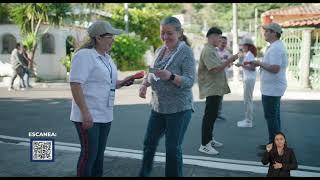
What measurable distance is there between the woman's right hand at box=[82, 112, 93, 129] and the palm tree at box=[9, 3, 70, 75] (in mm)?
17784

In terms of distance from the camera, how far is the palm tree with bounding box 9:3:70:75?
21.2m

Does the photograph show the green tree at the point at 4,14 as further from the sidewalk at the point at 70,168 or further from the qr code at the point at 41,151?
the qr code at the point at 41,151

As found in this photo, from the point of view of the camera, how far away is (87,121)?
13.4ft

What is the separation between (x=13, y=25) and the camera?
78.5ft

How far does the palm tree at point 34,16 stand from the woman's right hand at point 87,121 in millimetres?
17784

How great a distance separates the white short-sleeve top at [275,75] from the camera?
6055 mm

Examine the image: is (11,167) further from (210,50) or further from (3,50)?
(3,50)

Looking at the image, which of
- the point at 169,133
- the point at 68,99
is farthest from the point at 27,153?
the point at 68,99

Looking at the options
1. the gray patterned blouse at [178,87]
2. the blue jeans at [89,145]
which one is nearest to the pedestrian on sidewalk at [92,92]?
the blue jeans at [89,145]

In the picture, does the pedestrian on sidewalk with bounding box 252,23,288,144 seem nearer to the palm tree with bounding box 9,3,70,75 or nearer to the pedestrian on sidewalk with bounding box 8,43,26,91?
the pedestrian on sidewalk with bounding box 8,43,26,91

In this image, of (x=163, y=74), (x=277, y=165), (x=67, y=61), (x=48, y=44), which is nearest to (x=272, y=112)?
(x=277, y=165)

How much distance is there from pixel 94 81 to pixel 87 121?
14.0 inches

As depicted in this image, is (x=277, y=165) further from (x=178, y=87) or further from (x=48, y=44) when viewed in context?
(x=48, y=44)

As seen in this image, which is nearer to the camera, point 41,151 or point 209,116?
point 41,151
